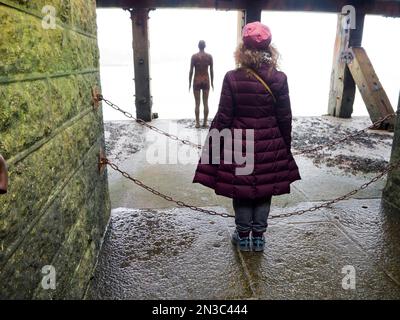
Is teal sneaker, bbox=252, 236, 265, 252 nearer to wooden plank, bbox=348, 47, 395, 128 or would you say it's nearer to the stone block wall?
the stone block wall

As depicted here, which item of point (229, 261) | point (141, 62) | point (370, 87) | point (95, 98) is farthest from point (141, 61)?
point (229, 261)

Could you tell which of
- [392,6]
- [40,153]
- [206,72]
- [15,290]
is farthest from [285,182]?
[392,6]

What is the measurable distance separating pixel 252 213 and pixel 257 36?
138 centimetres

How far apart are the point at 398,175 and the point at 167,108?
1525cm

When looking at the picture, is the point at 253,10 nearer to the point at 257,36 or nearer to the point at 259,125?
the point at 257,36

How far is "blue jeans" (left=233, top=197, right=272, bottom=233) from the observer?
258 cm

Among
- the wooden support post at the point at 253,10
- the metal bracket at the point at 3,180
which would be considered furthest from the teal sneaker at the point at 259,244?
the wooden support post at the point at 253,10

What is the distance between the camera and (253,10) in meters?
8.10

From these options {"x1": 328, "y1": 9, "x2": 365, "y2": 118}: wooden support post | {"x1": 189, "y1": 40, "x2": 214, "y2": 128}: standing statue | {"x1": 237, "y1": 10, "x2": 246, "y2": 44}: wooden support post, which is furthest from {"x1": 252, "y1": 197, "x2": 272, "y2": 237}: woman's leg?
{"x1": 328, "y1": 9, "x2": 365, "y2": 118}: wooden support post

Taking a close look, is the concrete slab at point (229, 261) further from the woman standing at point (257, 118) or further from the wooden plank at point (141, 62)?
the wooden plank at point (141, 62)

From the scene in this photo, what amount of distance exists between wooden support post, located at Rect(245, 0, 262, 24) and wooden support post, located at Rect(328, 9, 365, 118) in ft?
7.69

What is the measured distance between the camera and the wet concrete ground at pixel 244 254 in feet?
7.34

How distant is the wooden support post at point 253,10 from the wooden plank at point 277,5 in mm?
56

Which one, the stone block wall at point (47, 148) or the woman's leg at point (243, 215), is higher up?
the stone block wall at point (47, 148)
